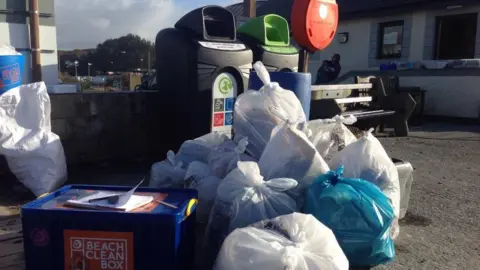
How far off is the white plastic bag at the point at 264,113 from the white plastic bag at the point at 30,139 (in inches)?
62.5

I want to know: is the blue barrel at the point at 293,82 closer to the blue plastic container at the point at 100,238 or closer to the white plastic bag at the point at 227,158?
the white plastic bag at the point at 227,158

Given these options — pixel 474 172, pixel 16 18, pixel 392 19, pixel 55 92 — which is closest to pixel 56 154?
pixel 55 92

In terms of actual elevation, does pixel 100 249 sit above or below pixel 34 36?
below

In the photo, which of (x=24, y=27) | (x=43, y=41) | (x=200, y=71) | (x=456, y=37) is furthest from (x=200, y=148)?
(x=456, y=37)

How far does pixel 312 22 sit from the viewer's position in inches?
152

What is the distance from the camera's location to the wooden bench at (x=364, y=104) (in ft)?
19.0

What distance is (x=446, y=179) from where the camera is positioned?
4.57m

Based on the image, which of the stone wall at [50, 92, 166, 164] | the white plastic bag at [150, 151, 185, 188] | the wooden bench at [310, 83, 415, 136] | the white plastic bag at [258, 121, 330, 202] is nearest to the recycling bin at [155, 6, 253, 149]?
the stone wall at [50, 92, 166, 164]

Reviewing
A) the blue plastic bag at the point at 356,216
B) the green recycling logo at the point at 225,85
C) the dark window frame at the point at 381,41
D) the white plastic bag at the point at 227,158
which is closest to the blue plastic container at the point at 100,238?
the blue plastic bag at the point at 356,216

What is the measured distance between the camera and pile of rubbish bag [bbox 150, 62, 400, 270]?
1.88 metres

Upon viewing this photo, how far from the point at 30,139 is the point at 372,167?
2.60 meters

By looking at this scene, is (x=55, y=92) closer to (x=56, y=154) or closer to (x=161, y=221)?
(x=56, y=154)

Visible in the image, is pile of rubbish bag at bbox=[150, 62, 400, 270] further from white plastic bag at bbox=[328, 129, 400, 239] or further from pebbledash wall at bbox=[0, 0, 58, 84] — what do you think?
pebbledash wall at bbox=[0, 0, 58, 84]

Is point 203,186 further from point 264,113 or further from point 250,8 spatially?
point 250,8
